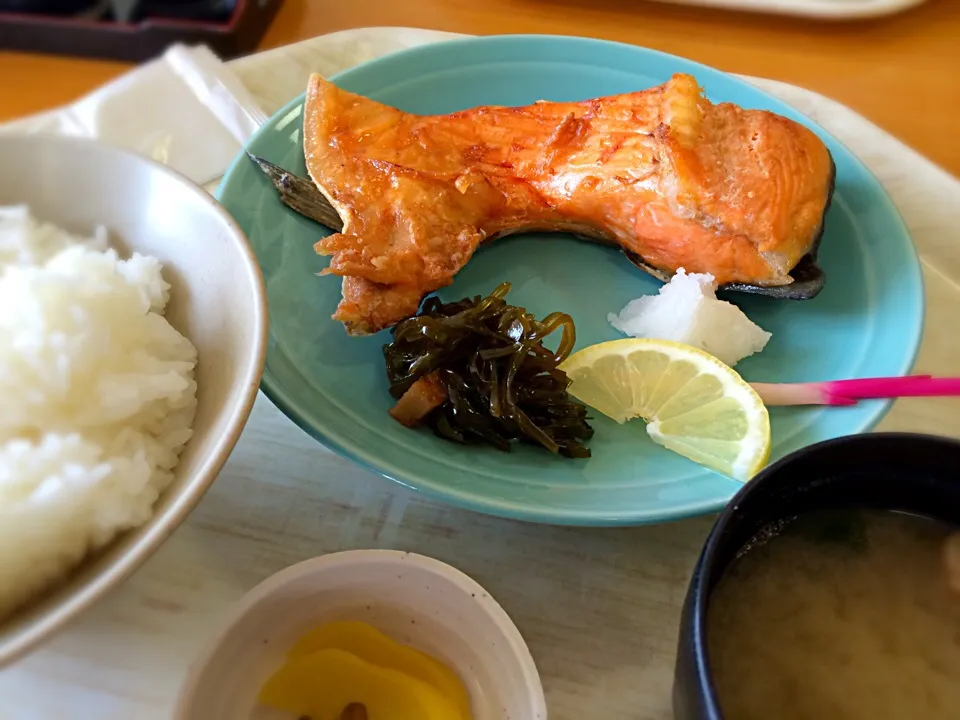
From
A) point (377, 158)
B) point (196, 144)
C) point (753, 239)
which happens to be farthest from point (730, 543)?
point (196, 144)

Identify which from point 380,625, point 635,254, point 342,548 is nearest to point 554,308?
point 635,254

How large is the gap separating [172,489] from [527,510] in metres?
0.49

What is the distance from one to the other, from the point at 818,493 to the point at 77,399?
916mm

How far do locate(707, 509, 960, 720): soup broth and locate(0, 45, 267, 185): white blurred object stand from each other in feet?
4.75

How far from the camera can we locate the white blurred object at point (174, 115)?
1723 mm

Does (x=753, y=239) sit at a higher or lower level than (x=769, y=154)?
lower

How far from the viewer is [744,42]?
2283 mm

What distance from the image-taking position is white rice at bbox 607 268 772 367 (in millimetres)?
1373

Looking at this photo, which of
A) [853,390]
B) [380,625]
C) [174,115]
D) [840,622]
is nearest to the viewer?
[840,622]

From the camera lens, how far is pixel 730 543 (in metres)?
0.78

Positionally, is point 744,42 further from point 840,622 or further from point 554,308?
point 840,622

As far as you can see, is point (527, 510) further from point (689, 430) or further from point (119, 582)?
point (119, 582)

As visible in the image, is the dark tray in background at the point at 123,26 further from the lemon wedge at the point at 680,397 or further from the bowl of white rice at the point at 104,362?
the lemon wedge at the point at 680,397

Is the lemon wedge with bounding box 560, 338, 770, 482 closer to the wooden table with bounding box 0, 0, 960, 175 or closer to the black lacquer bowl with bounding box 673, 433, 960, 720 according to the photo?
the black lacquer bowl with bounding box 673, 433, 960, 720
